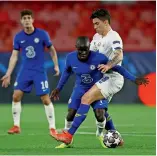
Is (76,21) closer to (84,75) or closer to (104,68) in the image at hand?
(84,75)

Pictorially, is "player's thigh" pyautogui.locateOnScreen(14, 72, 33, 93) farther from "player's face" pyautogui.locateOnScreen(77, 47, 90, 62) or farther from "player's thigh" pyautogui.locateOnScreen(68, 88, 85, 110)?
"player's face" pyautogui.locateOnScreen(77, 47, 90, 62)

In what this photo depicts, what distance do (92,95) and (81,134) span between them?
2252 millimetres

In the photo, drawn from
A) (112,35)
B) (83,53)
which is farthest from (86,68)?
(112,35)

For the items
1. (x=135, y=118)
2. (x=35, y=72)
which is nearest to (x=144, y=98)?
(x=135, y=118)

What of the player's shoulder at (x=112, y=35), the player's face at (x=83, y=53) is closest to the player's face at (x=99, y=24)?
the player's shoulder at (x=112, y=35)

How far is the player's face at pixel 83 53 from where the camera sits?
31.2 ft

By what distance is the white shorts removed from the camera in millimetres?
9750

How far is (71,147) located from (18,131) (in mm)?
2509

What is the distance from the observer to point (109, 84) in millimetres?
9922

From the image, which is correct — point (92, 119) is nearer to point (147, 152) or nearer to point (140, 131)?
point (140, 131)

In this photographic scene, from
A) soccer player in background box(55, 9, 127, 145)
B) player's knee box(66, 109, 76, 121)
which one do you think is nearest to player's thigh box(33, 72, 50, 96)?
soccer player in background box(55, 9, 127, 145)

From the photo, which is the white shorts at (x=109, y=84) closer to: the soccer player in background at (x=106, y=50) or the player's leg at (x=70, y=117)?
the soccer player in background at (x=106, y=50)

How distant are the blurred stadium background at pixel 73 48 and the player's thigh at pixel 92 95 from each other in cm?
58

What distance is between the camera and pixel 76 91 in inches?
386
